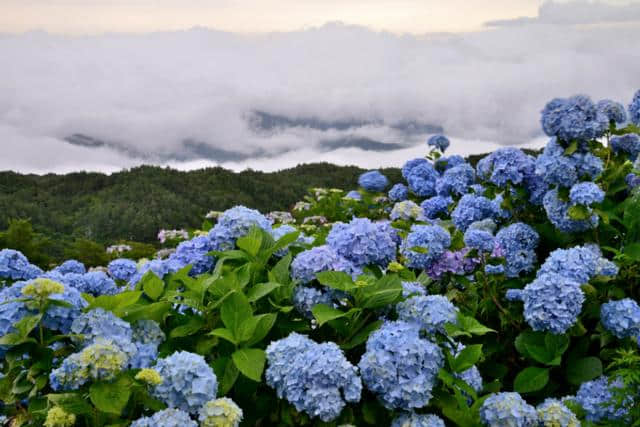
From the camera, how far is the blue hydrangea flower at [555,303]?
3.88 m

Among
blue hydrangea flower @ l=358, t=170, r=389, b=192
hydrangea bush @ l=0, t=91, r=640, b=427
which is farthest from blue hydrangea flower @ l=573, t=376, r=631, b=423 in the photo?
blue hydrangea flower @ l=358, t=170, r=389, b=192

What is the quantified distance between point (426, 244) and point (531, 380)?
1.12m

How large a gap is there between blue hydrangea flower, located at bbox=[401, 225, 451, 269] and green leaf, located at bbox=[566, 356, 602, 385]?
1.12 metres

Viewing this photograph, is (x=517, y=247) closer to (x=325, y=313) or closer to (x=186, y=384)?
(x=325, y=313)

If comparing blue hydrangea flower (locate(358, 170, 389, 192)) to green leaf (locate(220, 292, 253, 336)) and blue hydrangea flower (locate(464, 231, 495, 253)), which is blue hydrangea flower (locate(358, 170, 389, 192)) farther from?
green leaf (locate(220, 292, 253, 336))

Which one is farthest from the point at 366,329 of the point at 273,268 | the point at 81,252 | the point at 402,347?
the point at 81,252

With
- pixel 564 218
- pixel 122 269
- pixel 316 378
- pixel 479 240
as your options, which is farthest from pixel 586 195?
pixel 122 269

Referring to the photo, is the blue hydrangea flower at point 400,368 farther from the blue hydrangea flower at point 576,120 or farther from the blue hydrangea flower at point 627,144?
the blue hydrangea flower at point 627,144

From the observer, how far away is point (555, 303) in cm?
388

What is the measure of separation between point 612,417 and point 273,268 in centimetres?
205

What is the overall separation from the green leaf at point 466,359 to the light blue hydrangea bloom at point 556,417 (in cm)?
49

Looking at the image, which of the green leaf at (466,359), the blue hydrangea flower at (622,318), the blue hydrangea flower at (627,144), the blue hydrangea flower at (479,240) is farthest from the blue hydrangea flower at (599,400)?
the blue hydrangea flower at (627,144)

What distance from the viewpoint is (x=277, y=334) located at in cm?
323

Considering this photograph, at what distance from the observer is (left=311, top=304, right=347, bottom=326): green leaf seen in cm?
287
